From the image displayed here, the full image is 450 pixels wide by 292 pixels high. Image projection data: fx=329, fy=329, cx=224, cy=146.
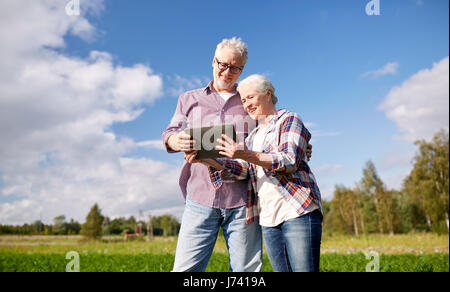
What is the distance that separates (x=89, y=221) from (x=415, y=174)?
26713 mm

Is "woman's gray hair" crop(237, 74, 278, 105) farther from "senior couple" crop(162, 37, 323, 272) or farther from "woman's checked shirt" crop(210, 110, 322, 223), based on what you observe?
"woman's checked shirt" crop(210, 110, 322, 223)

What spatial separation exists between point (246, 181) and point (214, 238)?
50 cm

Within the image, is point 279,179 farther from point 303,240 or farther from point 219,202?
point 219,202

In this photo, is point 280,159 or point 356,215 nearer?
point 280,159

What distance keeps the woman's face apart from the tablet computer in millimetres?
408

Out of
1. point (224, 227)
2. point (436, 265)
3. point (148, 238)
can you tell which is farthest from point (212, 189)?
point (148, 238)

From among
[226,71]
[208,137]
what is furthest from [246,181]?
[226,71]

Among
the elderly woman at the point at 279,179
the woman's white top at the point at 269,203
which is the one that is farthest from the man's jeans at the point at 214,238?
the woman's white top at the point at 269,203

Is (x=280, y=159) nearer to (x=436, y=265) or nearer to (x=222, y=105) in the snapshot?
(x=222, y=105)

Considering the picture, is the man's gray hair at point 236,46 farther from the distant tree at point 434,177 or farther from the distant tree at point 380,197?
the distant tree at point 380,197

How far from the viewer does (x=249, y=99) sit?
2.29m

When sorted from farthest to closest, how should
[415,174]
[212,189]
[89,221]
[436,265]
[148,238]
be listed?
[89,221] < [415,174] < [148,238] < [436,265] < [212,189]

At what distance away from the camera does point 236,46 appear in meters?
2.49
